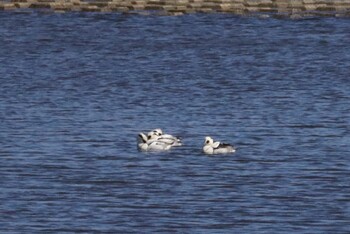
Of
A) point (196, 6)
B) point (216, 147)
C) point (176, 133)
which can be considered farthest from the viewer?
point (196, 6)

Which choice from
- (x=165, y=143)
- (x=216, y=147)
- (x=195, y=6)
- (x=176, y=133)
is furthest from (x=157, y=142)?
(x=195, y=6)

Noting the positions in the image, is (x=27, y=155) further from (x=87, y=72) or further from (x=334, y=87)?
(x=87, y=72)

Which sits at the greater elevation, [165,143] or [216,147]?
[165,143]

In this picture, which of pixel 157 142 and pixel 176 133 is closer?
pixel 157 142

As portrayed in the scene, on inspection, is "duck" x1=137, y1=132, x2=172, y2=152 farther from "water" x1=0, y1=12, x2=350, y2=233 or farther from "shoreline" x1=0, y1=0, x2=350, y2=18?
"shoreline" x1=0, y1=0, x2=350, y2=18

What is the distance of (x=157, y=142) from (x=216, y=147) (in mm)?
1510

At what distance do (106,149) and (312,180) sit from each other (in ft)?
16.9

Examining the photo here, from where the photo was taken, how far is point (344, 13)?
235ft

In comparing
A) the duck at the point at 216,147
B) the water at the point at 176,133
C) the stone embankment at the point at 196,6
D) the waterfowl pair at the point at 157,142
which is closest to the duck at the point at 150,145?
the waterfowl pair at the point at 157,142

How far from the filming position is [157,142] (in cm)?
3108

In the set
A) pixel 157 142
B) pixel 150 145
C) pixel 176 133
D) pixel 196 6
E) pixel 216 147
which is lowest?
pixel 216 147

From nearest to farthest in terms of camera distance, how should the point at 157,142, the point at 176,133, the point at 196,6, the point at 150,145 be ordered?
Answer: the point at 150,145
the point at 157,142
the point at 176,133
the point at 196,6

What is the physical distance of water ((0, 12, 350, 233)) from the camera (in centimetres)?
2469

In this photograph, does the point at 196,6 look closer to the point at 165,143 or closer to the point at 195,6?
the point at 195,6
